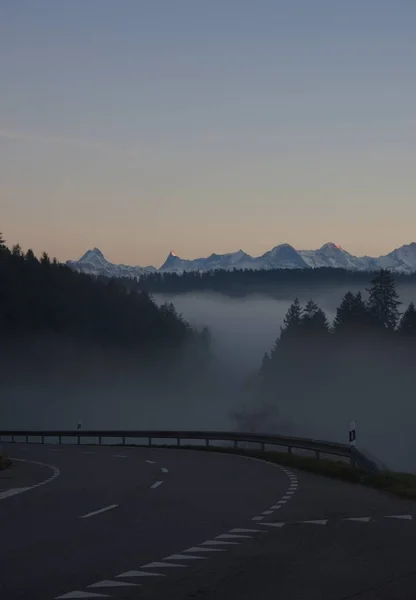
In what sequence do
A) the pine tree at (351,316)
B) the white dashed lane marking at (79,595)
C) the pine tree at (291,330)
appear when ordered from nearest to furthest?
the white dashed lane marking at (79,595)
the pine tree at (351,316)
the pine tree at (291,330)

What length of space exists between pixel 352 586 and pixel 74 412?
124 metres

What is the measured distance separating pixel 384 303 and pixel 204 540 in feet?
397

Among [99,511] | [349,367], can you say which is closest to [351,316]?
[349,367]

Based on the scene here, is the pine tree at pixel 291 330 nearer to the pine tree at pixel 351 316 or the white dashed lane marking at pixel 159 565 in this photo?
the pine tree at pixel 351 316

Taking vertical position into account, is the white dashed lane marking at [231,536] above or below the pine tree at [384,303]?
below

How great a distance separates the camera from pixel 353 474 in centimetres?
2420

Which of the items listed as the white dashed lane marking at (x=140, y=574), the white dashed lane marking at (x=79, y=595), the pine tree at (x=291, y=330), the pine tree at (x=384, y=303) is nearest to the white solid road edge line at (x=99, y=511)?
the white dashed lane marking at (x=140, y=574)

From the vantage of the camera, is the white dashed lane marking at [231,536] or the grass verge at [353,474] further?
the grass verge at [353,474]

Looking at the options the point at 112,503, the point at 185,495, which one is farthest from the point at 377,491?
the point at 112,503

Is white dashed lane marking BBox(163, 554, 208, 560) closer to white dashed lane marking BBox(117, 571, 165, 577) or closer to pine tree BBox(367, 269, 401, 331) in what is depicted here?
white dashed lane marking BBox(117, 571, 165, 577)

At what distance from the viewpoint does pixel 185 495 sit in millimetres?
18938

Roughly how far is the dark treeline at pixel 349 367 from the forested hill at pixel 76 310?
2910cm

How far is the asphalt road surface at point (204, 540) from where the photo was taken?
30.5ft

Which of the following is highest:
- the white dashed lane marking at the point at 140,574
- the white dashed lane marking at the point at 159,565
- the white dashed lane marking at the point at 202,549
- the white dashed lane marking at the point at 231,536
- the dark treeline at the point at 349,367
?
the white dashed lane marking at the point at 140,574
